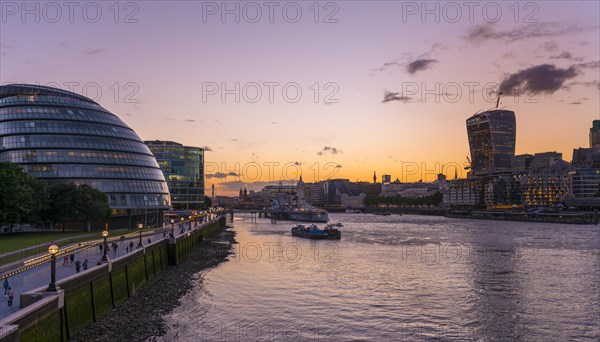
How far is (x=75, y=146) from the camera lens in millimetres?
99688

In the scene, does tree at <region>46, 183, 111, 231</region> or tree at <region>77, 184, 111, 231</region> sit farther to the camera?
tree at <region>77, 184, 111, 231</region>

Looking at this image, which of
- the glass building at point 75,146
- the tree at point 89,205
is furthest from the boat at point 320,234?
the tree at point 89,205

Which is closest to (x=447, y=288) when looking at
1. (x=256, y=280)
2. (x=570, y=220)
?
(x=256, y=280)

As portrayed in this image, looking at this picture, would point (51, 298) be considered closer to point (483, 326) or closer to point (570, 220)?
point (483, 326)

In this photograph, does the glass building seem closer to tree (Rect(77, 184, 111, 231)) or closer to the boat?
tree (Rect(77, 184, 111, 231))

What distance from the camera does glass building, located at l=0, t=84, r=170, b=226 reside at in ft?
319

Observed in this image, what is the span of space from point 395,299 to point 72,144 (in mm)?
78913

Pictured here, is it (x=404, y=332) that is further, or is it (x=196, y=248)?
(x=196, y=248)

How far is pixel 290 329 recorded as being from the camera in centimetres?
3353

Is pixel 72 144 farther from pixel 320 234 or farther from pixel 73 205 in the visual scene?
pixel 320 234

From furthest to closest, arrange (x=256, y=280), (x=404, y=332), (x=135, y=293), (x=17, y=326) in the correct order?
1. (x=256, y=280)
2. (x=135, y=293)
3. (x=404, y=332)
4. (x=17, y=326)

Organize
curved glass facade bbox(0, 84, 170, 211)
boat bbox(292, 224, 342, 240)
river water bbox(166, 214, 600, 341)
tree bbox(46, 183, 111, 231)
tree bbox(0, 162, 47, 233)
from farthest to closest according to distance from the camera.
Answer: boat bbox(292, 224, 342, 240) → curved glass facade bbox(0, 84, 170, 211) → tree bbox(46, 183, 111, 231) → tree bbox(0, 162, 47, 233) → river water bbox(166, 214, 600, 341)

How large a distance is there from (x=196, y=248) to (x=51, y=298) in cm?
6238

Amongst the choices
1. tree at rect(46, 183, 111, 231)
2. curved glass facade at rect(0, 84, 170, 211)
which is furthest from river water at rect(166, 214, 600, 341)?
curved glass facade at rect(0, 84, 170, 211)
